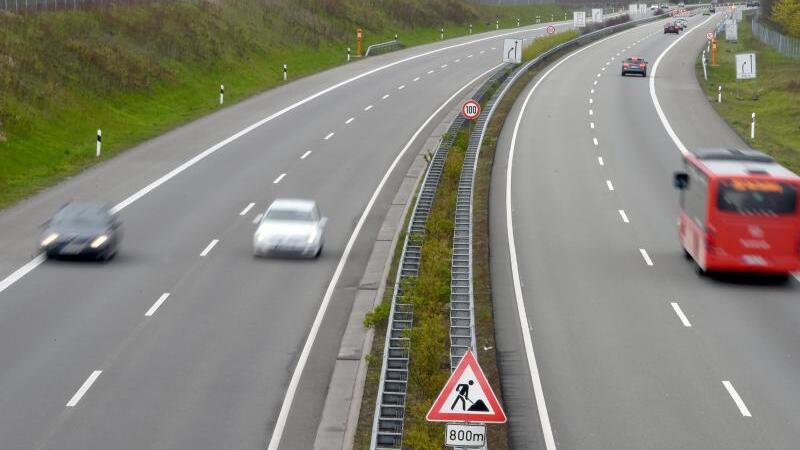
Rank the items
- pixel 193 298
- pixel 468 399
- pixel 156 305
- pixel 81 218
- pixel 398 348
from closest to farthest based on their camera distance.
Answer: pixel 468 399 → pixel 398 348 → pixel 156 305 → pixel 193 298 → pixel 81 218

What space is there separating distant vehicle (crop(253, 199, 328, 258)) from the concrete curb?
4.68 ft

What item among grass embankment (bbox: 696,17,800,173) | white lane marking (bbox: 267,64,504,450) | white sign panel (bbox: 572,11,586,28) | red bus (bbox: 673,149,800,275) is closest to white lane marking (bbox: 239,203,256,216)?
white lane marking (bbox: 267,64,504,450)

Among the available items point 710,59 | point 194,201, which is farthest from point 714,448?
point 710,59

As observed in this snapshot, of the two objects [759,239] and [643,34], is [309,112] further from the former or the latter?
[643,34]

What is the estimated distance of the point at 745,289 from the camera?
2588cm

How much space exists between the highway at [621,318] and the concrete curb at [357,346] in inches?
93.3

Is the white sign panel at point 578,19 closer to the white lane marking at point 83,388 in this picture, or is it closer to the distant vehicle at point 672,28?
the distant vehicle at point 672,28

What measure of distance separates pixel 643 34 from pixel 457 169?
259 feet

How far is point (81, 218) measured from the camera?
91.5 ft

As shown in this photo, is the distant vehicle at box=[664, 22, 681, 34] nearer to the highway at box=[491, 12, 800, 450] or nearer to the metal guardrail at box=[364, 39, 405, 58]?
the metal guardrail at box=[364, 39, 405, 58]

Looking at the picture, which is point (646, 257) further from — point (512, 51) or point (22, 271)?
point (512, 51)

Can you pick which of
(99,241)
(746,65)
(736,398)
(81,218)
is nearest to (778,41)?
(746,65)

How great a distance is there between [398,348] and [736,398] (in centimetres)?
529

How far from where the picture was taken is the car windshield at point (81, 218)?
90.7ft
